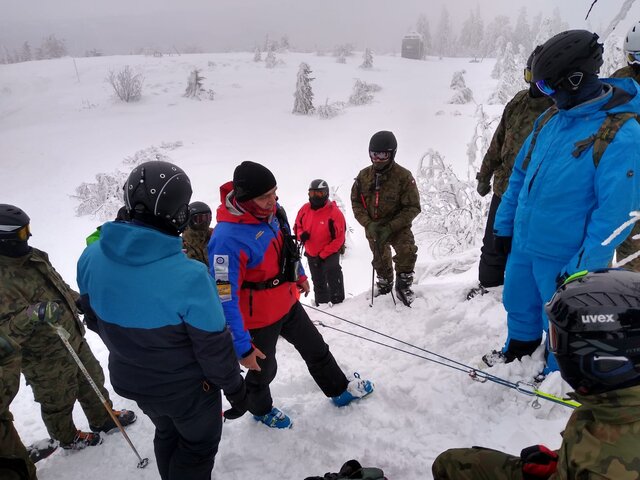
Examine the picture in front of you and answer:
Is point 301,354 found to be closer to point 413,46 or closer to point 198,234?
point 198,234

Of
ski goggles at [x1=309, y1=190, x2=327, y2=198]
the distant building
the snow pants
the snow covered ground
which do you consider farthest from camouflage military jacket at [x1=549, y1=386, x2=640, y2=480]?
the distant building

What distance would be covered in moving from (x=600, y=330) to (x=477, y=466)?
974 mm

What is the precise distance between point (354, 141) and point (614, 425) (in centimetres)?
2614

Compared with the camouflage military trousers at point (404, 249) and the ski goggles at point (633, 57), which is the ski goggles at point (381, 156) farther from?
the ski goggles at point (633, 57)

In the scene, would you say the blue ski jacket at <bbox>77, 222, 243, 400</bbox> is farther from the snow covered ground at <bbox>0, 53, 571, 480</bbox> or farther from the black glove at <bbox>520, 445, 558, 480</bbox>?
the black glove at <bbox>520, 445, 558, 480</bbox>

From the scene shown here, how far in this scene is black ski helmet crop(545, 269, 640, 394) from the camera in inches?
Result: 50.1

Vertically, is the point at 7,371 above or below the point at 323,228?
above

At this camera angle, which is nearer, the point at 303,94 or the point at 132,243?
the point at 132,243

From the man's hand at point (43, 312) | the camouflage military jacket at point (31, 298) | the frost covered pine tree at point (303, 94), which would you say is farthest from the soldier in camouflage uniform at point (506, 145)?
the frost covered pine tree at point (303, 94)

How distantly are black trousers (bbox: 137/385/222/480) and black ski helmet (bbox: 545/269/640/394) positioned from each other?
74.1 inches

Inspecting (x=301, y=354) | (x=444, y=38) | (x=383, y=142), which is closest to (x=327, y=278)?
(x=383, y=142)

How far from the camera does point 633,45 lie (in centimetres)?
358

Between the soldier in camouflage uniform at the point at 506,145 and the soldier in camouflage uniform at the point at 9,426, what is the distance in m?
3.60

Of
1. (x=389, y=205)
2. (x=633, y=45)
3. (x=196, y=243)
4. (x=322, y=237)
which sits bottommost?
(x=322, y=237)
